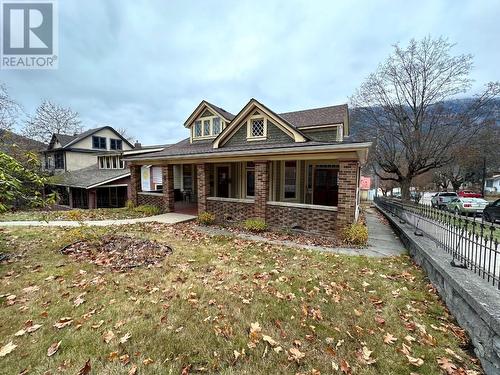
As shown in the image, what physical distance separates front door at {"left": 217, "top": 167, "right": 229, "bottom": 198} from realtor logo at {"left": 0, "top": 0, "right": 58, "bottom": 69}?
10416 mm

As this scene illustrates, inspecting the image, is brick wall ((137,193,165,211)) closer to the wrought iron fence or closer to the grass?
the grass

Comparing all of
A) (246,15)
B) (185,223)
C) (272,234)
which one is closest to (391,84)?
(246,15)

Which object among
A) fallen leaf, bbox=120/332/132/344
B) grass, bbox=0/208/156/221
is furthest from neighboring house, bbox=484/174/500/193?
fallen leaf, bbox=120/332/132/344

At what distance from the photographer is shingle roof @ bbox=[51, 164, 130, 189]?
823 inches

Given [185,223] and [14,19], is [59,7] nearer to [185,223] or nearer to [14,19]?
[14,19]

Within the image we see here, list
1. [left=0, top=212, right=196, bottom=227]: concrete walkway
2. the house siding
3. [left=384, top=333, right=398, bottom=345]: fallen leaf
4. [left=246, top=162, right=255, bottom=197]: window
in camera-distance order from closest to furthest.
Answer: [left=384, top=333, right=398, bottom=345]: fallen leaf
[left=0, top=212, right=196, bottom=227]: concrete walkway
the house siding
[left=246, top=162, right=255, bottom=197]: window

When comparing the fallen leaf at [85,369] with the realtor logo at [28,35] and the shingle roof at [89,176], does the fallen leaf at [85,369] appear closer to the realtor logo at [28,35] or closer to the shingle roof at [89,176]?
the realtor logo at [28,35]

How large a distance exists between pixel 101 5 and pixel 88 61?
779 centimetres

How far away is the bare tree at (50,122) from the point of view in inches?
1115

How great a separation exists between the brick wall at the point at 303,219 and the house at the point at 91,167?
16.8m

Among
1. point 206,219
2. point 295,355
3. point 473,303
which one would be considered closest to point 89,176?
point 206,219

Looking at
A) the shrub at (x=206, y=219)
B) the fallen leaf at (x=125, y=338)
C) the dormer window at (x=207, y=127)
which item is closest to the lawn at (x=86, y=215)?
the shrub at (x=206, y=219)

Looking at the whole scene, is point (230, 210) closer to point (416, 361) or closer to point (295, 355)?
point (295, 355)

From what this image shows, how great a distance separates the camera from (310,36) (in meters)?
13.8
